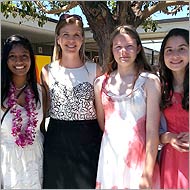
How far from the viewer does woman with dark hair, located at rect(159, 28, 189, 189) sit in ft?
6.61

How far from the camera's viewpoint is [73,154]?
233cm

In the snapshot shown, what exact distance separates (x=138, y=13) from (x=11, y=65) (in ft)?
9.48

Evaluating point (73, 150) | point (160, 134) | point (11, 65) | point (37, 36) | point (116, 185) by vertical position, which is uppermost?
point (37, 36)

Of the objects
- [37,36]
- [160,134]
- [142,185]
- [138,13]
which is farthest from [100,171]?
[37,36]

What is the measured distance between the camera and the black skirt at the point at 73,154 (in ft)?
7.64

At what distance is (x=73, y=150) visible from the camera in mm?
2326

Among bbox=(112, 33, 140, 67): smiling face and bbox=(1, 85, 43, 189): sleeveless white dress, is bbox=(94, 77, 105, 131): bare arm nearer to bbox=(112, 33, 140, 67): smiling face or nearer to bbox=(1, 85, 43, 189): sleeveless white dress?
bbox=(112, 33, 140, 67): smiling face

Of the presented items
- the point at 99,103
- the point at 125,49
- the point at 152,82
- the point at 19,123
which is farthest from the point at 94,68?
the point at 19,123

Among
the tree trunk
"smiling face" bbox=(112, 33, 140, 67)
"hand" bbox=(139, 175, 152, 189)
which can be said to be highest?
the tree trunk

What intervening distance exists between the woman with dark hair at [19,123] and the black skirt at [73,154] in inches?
3.9

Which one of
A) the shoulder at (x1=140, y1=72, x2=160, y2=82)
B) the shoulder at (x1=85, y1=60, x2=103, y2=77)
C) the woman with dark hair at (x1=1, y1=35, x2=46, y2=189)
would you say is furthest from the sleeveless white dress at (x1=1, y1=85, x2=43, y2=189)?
the shoulder at (x1=140, y1=72, x2=160, y2=82)

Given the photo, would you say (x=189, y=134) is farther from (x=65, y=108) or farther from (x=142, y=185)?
(x=65, y=108)

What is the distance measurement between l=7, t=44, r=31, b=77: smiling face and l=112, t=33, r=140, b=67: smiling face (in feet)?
2.03

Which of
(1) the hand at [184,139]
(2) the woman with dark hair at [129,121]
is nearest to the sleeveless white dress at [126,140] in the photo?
(2) the woman with dark hair at [129,121]
